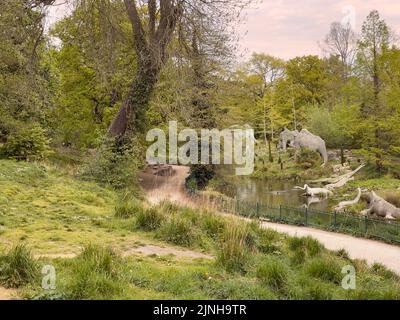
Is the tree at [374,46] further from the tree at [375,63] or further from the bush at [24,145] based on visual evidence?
the bush at [24,145]

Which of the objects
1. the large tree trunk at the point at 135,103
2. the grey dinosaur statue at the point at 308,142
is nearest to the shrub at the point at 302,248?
the large tree trunk at the point at 135,103

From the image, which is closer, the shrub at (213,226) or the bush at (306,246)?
the bush at (306,246)

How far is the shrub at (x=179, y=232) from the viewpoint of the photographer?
8.46 m

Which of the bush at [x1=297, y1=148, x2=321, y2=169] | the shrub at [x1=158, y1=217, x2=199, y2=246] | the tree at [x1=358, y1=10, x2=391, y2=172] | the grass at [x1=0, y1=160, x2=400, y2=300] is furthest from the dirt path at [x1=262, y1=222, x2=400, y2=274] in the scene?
the bush at [x1=297, y1=148, x2=321, y2=169]

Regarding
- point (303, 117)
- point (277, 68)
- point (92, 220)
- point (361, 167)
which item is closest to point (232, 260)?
point (92, 220)

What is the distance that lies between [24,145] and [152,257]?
11.3 m

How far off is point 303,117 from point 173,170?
64.8 feet

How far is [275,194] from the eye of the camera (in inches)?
1003

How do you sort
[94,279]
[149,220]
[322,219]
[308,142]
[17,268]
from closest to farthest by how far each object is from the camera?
[94,279] < [17,268] < [149,220] < [322,219] < [308,142]

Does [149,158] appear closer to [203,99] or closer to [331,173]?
[203,99]

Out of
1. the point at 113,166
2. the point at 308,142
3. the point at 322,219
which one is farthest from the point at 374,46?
the point at 113,166

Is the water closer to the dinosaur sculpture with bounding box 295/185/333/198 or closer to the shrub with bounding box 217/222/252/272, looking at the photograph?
the dinosaur sculpture with bounding box 295/185/333/198

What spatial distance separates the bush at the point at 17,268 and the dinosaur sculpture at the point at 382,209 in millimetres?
15189

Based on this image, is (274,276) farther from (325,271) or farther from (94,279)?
(94,279)
